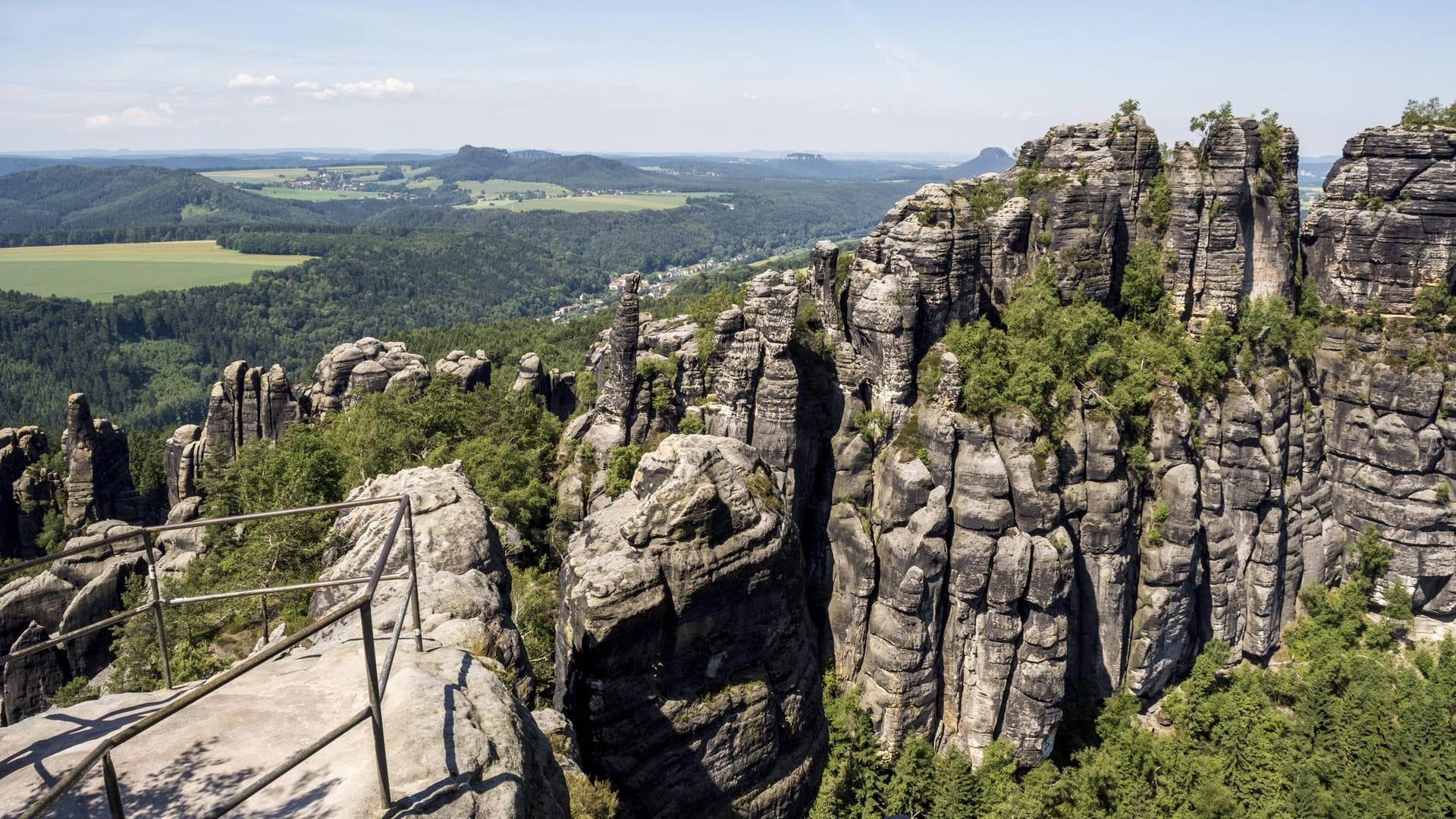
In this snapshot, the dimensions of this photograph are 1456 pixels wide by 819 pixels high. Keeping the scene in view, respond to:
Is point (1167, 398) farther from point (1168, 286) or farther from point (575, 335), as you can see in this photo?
point (575, 335)

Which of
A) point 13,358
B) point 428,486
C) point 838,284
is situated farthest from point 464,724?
point 13,358

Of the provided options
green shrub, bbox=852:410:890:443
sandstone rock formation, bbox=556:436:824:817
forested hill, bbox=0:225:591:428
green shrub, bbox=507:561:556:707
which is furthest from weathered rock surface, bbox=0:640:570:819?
forested hill, bbox=0:225:591:428

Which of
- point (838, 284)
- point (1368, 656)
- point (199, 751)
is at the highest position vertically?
point (838, 284)

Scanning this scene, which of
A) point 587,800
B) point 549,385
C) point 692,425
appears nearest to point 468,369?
point 549,385

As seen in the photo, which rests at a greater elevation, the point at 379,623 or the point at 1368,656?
the point at 379,623

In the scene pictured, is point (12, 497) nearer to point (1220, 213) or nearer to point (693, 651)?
point (693, 651)

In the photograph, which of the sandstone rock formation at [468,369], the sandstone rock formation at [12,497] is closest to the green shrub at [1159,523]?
the sandstone rock formation at [468,369]
